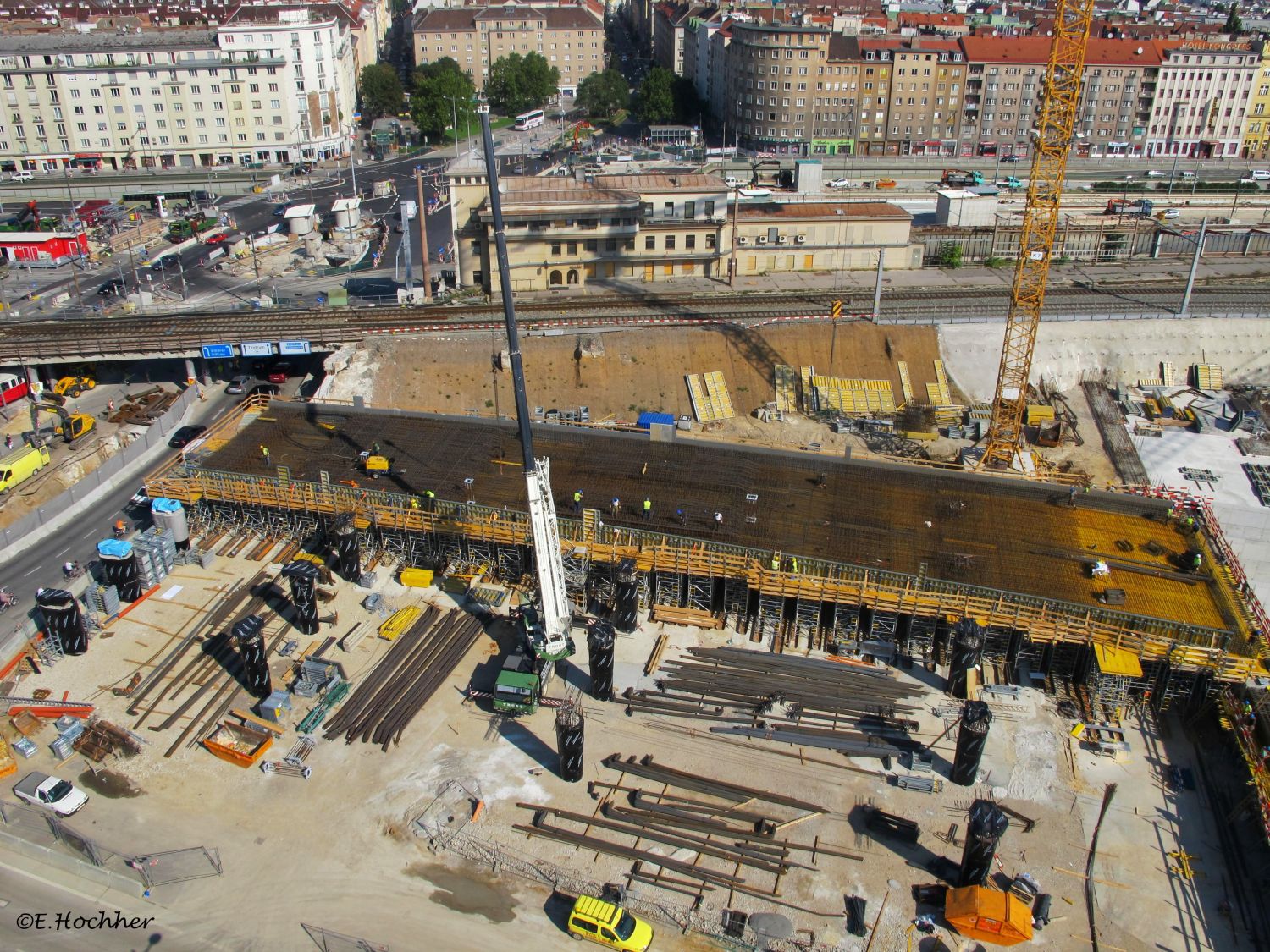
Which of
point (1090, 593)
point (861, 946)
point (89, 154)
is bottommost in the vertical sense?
point (861, 946)

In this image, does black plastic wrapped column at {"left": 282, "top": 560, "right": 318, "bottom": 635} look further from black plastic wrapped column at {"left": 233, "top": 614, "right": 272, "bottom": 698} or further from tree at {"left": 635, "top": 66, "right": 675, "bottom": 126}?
tree at {"left": 635, "top": 66, "right": 675, "bottom": 126}

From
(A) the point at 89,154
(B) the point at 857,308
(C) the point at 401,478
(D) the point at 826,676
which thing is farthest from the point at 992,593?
(A) the point at 89,154

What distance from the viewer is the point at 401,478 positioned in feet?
147

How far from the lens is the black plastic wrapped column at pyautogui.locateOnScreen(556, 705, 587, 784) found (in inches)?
1195

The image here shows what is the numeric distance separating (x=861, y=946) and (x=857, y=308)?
48.3 metres

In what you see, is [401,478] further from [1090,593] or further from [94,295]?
[94,295]

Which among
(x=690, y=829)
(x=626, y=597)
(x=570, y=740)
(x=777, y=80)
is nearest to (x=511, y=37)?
(x=777, y=80)

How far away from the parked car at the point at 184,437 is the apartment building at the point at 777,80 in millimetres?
86896

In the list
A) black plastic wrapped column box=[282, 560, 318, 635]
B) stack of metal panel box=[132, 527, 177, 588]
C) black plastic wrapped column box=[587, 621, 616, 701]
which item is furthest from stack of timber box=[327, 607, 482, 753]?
stack of metal panel box=[132, 527, 177, 588]

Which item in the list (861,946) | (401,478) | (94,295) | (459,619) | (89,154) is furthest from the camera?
(89,154)

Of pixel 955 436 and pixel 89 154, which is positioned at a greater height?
pixel 89 154

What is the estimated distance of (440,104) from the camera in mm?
126000

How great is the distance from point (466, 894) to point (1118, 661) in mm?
23487

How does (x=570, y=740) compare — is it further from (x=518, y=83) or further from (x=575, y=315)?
(x=518, y=83)
